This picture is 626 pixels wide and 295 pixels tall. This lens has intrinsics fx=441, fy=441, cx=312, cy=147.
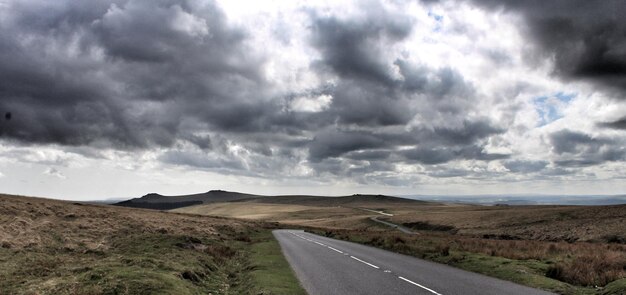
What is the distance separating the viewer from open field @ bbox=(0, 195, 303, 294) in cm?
1539

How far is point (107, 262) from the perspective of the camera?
2072 cm

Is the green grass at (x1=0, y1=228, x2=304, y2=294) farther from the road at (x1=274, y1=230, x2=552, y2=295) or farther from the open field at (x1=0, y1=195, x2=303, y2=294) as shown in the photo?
the road at (x1=274, y1=230, x2=552, y2=295)

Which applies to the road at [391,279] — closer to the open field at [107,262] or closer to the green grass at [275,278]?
the green grass at [275,278]

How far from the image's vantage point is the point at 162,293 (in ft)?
46.9

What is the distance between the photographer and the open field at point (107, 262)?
15.4 metres

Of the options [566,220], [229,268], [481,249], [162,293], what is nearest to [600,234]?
[566,220]

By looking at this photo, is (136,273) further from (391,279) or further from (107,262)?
(391,279)

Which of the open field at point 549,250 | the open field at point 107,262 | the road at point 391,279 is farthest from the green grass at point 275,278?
the open field at point 549,250

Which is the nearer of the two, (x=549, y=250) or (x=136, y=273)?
(x=136, y=273)

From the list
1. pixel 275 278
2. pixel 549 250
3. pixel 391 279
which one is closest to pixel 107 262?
pixel 275 278

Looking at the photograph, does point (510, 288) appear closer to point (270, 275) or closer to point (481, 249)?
point (270, 275)

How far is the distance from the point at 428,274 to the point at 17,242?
2316 cm

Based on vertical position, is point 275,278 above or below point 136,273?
below

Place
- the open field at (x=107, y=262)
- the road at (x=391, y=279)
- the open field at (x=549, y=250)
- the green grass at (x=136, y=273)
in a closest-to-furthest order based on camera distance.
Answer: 1. the green grass at (x=136, y=273)
2. the open field at (x=107, y=262)
3. the road at (x=391, y=279)
4. the open field at (x=549, y=250)
